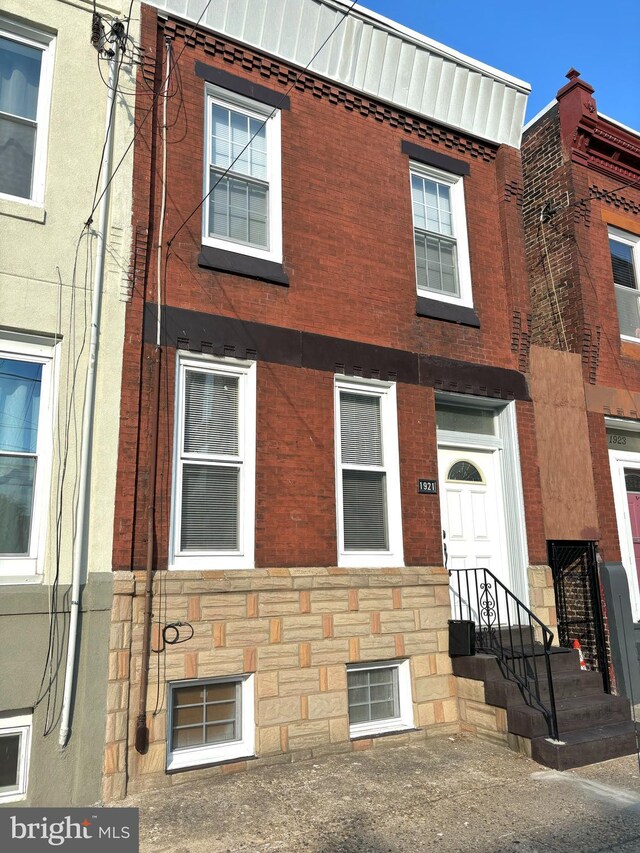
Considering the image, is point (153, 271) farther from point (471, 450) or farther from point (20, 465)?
point (471, 450)

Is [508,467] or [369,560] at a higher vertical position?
[508,467]

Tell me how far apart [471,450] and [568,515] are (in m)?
1.74

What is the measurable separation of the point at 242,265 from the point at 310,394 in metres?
1.61

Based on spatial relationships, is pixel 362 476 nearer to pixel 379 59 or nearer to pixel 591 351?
pixel 591 351

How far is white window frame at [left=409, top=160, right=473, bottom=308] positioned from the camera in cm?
959

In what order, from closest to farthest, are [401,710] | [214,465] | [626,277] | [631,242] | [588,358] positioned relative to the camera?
[214,465]
[401,710]
[588,358]
[626,277]
[631,242]

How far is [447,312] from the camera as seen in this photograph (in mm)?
9266

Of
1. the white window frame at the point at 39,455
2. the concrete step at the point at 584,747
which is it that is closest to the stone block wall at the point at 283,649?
the white window frame at the point at 39,455

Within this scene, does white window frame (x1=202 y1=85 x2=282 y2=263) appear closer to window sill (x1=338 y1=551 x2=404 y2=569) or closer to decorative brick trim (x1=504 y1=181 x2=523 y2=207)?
window sill (x1=338 y1=551 x2=404 y2=569)

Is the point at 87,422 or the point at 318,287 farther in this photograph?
the point at 318,287

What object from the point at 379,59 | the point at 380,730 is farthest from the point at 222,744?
the point at 379,59

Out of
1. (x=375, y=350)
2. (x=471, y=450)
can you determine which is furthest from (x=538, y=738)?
(x=375, y=350)

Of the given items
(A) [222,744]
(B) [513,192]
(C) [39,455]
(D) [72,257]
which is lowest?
(A) [222,744]

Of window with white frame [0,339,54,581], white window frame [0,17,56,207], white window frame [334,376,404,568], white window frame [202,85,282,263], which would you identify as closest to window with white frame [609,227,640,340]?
white window frame [334,376,404,568]
